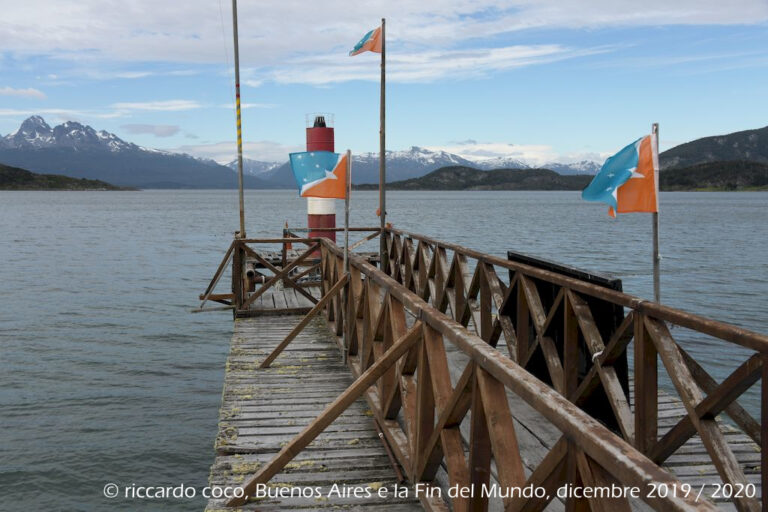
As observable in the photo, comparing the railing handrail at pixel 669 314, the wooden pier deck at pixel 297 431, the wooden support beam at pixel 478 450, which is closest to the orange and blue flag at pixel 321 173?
the wooden pier deck at pixel 297 431

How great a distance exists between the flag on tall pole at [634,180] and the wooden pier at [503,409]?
730 mm

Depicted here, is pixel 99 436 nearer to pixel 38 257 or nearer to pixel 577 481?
pixel 577 481

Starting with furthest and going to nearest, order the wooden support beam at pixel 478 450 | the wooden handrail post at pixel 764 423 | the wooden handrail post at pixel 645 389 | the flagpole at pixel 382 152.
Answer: the flagpole at pixel 382 152
the wooden handrail post at pixel 645 389
the wooden handrail post at pixel 764 423
the wooden support beam at pixel 478 450

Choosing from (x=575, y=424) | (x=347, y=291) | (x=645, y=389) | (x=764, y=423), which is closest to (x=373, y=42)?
(x=347, y=291)

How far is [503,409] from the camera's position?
10.3 feet

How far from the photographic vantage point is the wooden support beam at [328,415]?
177 inches

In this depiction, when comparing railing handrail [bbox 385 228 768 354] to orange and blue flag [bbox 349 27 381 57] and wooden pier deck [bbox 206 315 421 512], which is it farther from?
orange and blue flag [bbox 349 27 381 57]

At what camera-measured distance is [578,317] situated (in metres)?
5.62

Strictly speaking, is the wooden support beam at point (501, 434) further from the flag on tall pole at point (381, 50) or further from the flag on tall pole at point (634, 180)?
the flag on tall pole at point (381, 50)

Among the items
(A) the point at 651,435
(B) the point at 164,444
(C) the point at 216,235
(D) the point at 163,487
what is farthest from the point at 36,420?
(C) the point at 216,235

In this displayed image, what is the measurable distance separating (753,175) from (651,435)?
221m

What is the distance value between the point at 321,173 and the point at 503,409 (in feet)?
18.4

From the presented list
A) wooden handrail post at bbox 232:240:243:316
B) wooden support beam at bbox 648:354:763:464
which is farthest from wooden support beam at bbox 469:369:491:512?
wooden handrail post at bbox 232:240:243:316

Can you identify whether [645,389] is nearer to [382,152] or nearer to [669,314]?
[669,314]
